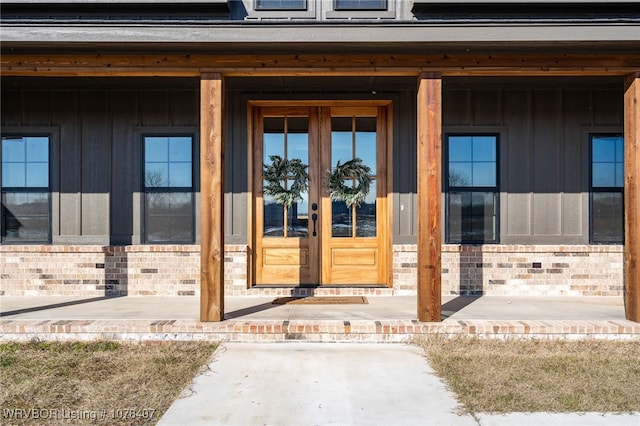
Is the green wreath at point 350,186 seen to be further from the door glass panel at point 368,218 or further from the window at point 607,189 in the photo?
the window at point 607,189

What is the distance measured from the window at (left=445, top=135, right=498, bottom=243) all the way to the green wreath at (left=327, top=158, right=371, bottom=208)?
3.86 feet

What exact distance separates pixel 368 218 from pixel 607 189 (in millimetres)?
3413

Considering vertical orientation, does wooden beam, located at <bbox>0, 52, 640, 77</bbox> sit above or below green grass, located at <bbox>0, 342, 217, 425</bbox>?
above

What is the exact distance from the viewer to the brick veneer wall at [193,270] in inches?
249

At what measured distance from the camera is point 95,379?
3.57 meters

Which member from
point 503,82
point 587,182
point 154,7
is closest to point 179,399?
point 154,7

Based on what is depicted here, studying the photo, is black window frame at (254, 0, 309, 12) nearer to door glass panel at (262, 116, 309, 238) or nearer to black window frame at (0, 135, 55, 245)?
door glass panel at (262, 116, 309, 238)

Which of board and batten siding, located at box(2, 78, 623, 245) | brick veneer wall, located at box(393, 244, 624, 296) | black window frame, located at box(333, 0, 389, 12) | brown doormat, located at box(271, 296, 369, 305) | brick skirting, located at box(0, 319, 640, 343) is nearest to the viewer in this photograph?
brick skirting, located at box(0, 319, 640, 343)

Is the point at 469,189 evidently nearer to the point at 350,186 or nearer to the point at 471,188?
the point at 471,188

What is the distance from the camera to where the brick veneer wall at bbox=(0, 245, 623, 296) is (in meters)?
6.32

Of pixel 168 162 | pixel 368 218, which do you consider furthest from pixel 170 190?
pixel 368 218

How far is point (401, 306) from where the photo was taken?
18.1 ft

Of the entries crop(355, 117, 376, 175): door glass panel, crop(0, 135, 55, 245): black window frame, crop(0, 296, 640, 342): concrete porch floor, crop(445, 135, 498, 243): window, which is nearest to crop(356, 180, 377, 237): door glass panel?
crop(355, 117, 376, 175): door glass panel

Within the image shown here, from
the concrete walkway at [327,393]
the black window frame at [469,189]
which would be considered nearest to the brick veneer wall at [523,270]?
the black window frame at [469,189]
